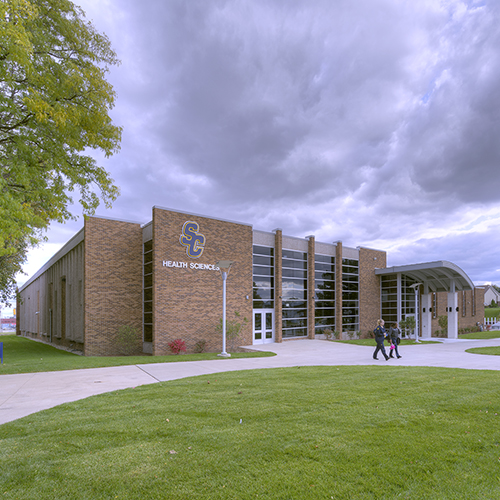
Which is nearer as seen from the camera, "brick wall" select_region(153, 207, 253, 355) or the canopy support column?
"brick wall" select_region(153, 207, 253, 355)

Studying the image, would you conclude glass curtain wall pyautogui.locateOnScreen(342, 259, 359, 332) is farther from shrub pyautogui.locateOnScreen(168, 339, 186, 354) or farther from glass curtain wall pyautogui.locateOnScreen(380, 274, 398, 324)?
shrub pyautogui.locateOnScreen(168, 339, 186, 354)

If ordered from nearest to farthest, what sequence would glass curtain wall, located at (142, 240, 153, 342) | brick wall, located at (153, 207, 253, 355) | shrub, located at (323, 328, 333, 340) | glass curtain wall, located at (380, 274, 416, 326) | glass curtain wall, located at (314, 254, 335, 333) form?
brick wall, located at (153, 207, 253, 355) < glass curtain wall, located at (142, 240, 153, 342) < shrub, located at (323, 328, 333, 340) < glass curtain wall, located at (314, 254, 335, 333) < glass curtain wall, located at (380, 274, 416, 326)

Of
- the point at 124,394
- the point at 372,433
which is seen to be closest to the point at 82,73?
the point at 124,394

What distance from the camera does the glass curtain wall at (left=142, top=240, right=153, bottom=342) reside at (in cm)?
2147

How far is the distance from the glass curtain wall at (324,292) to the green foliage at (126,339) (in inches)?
585

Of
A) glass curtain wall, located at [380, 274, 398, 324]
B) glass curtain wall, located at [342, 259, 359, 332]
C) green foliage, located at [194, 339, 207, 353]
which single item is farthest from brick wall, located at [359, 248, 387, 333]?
green foliage, located at [194, 339, 207, 353]

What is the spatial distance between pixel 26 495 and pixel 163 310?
16491mm

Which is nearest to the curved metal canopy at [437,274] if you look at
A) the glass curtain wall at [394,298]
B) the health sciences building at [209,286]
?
the health sciences building at [209,286]

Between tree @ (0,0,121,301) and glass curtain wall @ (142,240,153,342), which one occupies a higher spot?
tree @ (0,0,121,301)

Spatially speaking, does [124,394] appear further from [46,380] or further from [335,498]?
[335,498]

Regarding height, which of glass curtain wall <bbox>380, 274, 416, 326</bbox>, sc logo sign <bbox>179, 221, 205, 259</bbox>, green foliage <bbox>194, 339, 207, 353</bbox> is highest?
sc logo sign <bbox>179, 221, 205, 259</bbox>

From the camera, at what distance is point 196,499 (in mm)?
3518

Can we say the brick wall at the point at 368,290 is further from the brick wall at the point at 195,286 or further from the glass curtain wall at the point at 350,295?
the brick wall at the point at 195,286

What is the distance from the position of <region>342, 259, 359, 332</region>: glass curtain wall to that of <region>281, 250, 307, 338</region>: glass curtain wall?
4.88m
